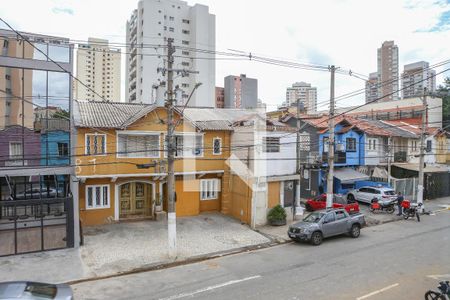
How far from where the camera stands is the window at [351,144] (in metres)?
30.2

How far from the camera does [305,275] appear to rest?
41.6 ft

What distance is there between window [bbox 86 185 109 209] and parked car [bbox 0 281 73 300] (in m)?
12.5

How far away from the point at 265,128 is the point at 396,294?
41.5 ft

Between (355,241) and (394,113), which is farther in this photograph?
(394,113)

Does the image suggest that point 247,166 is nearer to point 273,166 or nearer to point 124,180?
point 273,166

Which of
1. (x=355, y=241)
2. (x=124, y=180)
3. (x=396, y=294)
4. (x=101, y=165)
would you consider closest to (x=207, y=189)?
(x=124, y=180)

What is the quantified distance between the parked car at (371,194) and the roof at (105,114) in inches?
719

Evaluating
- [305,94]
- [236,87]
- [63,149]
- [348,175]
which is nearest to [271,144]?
[348,175]

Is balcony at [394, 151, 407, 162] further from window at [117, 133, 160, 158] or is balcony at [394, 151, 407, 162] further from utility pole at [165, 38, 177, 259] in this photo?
utility pole at [165, 38, 177, 259]

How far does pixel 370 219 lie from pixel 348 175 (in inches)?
261

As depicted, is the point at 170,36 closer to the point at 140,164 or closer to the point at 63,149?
the point at 140,164

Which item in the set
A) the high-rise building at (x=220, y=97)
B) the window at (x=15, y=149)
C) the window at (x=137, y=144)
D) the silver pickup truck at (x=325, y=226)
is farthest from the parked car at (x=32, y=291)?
the high-rise building at (x=220, y=97)

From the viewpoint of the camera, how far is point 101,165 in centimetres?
1956

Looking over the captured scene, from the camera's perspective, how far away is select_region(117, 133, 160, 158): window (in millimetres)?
20422
